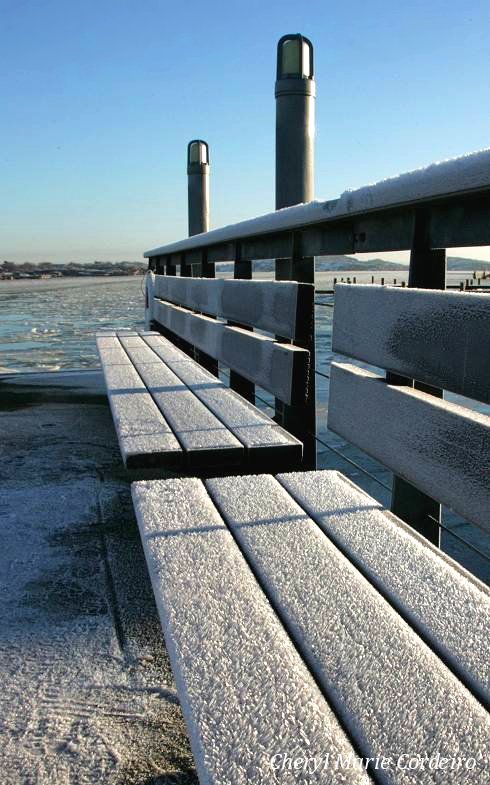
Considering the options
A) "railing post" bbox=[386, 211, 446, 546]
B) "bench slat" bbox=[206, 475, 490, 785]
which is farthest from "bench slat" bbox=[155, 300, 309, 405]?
"bench slat" bbox=[206, 475, 490, 785]

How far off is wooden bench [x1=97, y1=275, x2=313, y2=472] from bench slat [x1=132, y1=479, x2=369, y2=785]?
2.27 feet

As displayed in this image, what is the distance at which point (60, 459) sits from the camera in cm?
351

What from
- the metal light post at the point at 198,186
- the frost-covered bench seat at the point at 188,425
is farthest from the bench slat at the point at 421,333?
the metal light post at the point at 198,186

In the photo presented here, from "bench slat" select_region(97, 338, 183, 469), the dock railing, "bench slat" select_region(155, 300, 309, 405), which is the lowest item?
"bench slat" select_region(97, 338, 183, 469)

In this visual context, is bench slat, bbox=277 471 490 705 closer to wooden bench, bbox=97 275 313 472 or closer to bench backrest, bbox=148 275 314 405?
wooden bench, bbox=97 275 313 472

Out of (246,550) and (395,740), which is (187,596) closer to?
(246,550)

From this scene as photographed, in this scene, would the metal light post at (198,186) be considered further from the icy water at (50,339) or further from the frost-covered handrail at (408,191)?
the frost-covered handrail at (408,191)

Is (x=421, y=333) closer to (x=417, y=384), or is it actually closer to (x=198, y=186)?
(x=417, y=384)

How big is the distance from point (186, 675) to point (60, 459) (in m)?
2.49

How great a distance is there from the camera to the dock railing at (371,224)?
163 cm

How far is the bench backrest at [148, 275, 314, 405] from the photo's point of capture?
104 inches

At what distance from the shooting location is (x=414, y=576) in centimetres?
144

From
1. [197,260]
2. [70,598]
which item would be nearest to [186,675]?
[70,598]

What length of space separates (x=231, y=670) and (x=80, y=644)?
0.78 m
